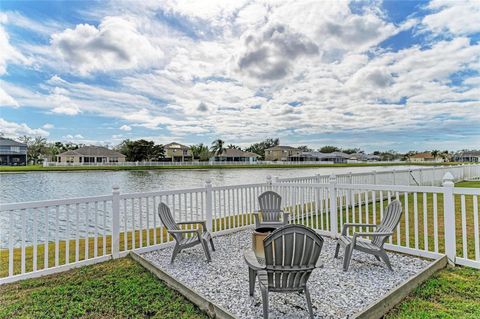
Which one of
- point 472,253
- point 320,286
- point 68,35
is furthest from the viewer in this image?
point 68,35

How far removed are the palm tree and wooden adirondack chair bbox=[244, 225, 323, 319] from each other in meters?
63.1

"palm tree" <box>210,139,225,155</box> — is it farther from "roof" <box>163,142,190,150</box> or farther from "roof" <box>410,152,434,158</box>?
"roof" <box>410,152,434,158</box>

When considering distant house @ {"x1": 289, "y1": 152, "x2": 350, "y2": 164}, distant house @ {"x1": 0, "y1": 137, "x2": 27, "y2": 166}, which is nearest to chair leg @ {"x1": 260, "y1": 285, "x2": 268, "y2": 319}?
distant house @ {"x1": 0, "y1": 137, "x2": 27, "y2": 166}

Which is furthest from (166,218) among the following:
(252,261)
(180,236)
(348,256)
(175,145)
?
(175,145)

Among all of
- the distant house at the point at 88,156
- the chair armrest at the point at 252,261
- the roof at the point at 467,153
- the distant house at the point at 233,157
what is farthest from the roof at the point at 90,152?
the roof at the point at 467,153

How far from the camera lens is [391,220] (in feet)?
12.8

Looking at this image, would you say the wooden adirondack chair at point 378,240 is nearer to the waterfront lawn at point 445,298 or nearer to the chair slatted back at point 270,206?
the waterfront lawn at point 445,298

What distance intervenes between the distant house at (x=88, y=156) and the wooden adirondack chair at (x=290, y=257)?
54060 millimetres

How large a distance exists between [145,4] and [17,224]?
9.84m

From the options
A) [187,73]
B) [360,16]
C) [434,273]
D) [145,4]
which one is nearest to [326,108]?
[187,73]

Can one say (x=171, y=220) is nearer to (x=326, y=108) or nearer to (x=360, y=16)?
(x=360, y=16)

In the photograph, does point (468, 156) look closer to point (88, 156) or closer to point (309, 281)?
point (309, 281)

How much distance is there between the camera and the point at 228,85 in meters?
17.9

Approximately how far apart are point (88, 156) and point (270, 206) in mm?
52224
